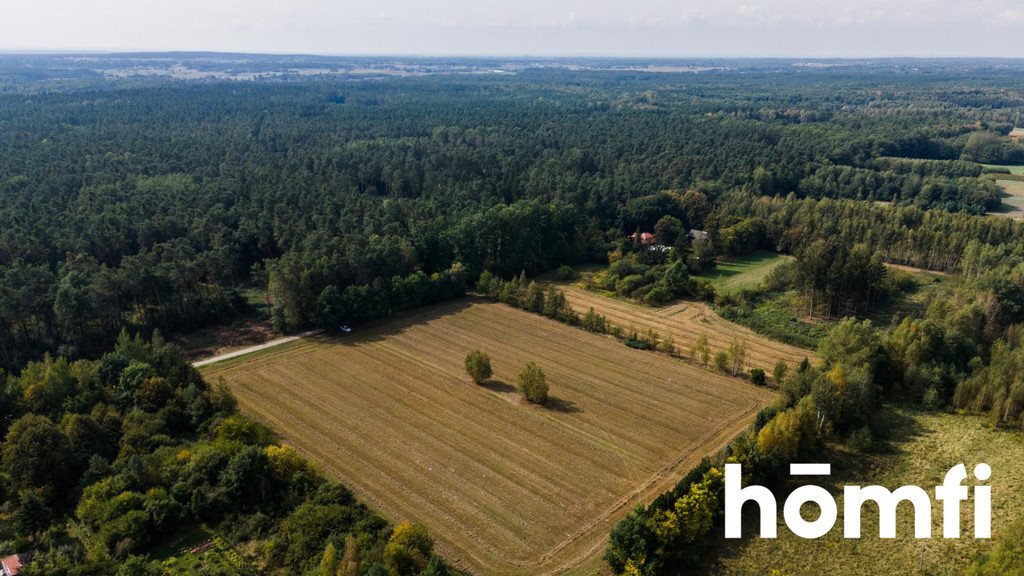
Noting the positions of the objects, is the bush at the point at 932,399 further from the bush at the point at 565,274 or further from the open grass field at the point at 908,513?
the bush at the point at 565,274

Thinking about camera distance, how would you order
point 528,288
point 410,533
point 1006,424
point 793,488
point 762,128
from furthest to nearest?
point 762,128 → point 528,288 → point 1006,424 → point 793,488 → point 410,533

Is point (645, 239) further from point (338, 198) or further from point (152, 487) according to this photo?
point (152, 487)

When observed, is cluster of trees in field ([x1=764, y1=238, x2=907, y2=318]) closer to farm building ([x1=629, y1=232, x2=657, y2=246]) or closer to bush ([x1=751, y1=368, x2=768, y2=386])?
bush ([x1=751, y1=368, x2=768, y2=386])

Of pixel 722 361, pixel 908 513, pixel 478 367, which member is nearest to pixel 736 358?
pixel 722 361

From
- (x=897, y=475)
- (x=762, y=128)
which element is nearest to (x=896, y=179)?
(x=762, y=128)

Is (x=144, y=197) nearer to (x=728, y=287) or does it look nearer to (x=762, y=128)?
(x=728, y=287)
